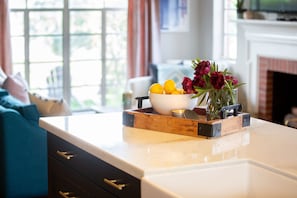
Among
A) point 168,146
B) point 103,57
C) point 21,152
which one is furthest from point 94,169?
point 103,57

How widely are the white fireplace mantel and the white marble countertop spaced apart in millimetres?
3238

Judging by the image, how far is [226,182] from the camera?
2.25m

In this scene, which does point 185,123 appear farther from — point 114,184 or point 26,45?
point 26,45

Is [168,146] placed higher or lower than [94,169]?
higher

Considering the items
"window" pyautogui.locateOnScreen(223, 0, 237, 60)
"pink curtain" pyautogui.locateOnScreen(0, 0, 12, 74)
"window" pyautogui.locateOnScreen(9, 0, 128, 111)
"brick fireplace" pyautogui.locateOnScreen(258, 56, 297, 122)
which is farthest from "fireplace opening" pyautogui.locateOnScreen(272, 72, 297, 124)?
"pink curtain" pyautogui.locateOnScreen(0, 0, 12, 74)

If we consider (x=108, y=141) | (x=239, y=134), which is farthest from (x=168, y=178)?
(x=239, y=134)

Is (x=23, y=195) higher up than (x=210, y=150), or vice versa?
(x=210, y=150)

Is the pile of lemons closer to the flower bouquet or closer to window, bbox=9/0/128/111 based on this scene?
the flower bouquet

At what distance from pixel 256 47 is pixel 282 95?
2.02 feet

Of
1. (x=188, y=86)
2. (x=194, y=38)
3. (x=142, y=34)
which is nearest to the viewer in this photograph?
(x=188, y=86)

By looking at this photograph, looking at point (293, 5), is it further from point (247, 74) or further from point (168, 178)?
point (168, 178)

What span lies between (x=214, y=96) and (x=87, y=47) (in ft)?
15.2

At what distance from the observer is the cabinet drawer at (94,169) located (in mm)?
2270

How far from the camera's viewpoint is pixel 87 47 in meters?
7.15
